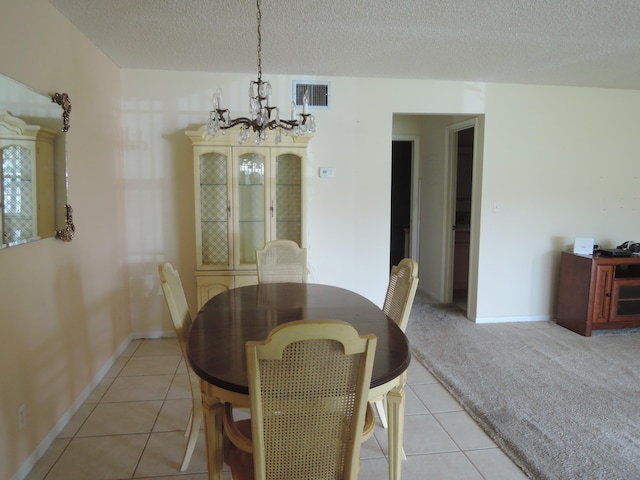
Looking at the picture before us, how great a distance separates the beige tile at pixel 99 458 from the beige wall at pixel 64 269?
6.0 inches

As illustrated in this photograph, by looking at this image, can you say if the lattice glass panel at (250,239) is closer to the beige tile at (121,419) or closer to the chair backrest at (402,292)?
the beige tile at (121,419)

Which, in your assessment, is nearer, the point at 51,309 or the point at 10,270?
the point at 10,270

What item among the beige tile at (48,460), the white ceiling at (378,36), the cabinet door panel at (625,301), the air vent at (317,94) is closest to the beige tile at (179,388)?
the beige tile at (48,460)

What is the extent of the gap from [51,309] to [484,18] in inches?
122

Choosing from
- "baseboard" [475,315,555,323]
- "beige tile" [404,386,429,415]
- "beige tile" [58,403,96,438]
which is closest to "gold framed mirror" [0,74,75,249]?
"beige tile" [58,403,96,438]

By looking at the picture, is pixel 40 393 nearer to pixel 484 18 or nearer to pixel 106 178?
pixel 106 178

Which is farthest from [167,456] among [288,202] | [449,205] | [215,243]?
[449,205]

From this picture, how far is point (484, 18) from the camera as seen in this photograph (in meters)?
2.54

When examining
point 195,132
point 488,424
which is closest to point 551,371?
point 488,424

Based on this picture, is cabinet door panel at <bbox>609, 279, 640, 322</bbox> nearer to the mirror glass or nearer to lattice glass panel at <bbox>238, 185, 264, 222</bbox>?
lattice glass panel at <bbox>238, 185, 264, 222</bbox>

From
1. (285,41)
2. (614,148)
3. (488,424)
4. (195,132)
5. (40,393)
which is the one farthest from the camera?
(614,148)

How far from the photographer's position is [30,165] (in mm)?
2055

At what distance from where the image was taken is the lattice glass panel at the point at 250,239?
3.68 m

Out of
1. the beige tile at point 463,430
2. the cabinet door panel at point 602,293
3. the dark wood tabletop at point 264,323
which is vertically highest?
the dark wood tabletop at point 264,323
